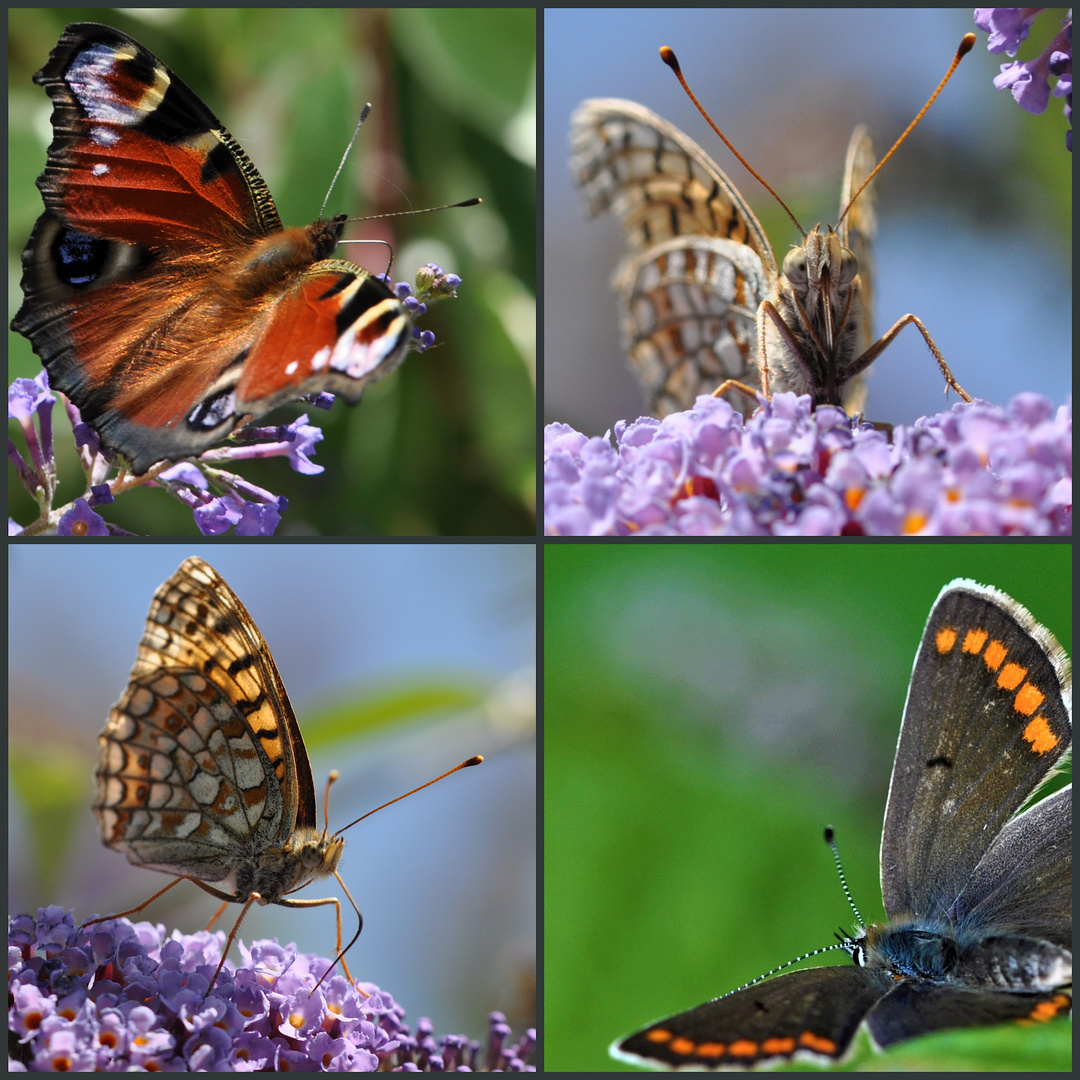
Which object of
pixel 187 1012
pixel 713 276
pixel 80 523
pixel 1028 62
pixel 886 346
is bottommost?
pixel 187 1012

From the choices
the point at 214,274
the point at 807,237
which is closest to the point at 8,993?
the point at 214,274

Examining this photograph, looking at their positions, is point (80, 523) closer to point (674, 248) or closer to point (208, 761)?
point (208, 761)

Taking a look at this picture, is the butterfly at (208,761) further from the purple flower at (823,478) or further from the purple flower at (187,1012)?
the purple flower at (823,478)

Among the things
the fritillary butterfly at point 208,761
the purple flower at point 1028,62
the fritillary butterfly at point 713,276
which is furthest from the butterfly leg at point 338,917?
the purple flower at point 1028,62

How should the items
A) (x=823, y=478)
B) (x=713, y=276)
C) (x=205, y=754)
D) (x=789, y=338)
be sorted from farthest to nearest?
(x=713, y=276), (x=789, y=338), (x=205, y=754), (x=823, y=478)

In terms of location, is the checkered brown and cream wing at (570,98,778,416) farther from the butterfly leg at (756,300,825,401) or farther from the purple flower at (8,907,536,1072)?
the purple flower at (8,907,536,1072)

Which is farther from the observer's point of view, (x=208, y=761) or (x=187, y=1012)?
(x=208, y=761)

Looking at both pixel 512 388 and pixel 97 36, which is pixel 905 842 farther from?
pixel 97 36

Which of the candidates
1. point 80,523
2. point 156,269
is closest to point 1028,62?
point 156,269
